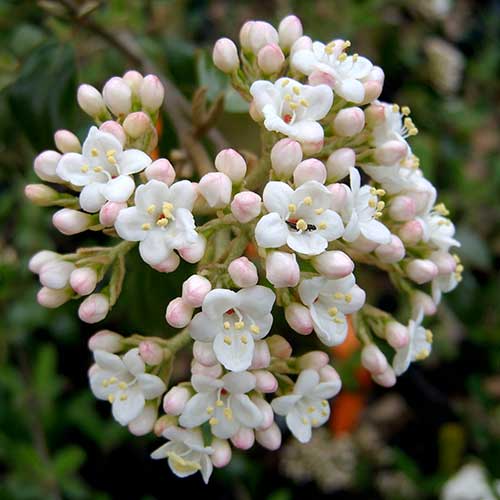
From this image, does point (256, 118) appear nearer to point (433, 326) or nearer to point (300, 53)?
point (300, 53)

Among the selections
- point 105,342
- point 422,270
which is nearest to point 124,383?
point 105,342

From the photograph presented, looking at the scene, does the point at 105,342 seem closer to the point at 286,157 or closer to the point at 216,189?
the point at 216,189

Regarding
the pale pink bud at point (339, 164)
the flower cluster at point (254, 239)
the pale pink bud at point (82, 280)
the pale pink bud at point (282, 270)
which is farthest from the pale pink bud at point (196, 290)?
A: the pale pink bud at point (339, 164)

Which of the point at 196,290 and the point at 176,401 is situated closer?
the point at 196,290

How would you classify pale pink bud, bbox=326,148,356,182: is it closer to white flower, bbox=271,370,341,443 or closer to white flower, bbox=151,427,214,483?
white flower, bbox=271,370,341,443

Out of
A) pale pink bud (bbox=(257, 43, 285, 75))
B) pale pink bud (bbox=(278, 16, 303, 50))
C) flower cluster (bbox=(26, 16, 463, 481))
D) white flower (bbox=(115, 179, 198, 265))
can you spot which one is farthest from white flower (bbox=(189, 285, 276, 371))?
pale pink bud (bbox=(278, 16, 303, 50))

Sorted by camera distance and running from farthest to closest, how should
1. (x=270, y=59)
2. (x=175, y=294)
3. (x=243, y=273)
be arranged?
(x=175, y=294), (x=270, y=59), (x=243, y=273)
